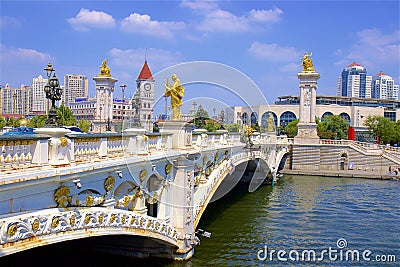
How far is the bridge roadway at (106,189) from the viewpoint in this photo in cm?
745

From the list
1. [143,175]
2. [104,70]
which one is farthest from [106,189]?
[104,70]

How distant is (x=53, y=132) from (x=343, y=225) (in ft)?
59.3

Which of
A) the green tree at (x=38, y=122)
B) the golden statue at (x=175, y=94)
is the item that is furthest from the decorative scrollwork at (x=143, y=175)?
the green tree at (x=38, y=122)

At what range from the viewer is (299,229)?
21531mm

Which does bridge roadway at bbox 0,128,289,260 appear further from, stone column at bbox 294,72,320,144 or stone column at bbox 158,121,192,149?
stone column at bbox 294,72,320,144

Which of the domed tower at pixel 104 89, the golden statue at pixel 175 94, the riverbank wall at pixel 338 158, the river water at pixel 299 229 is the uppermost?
the domed tower at pixel 104 89

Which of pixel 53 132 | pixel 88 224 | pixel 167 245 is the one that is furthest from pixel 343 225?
pixel 53 132

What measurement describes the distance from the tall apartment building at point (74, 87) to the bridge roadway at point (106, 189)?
119592 mm

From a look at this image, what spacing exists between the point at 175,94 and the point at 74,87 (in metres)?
129

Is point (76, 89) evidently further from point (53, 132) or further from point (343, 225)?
point (53, 132)

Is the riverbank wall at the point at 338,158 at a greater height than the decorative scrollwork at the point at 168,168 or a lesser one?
lesser

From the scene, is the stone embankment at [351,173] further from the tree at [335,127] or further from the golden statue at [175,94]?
the golden statue at [175,94]

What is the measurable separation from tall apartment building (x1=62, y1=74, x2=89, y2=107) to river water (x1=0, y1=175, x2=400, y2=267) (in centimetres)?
10745

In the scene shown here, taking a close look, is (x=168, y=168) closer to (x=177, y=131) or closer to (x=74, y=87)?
(x=177, y=131)
